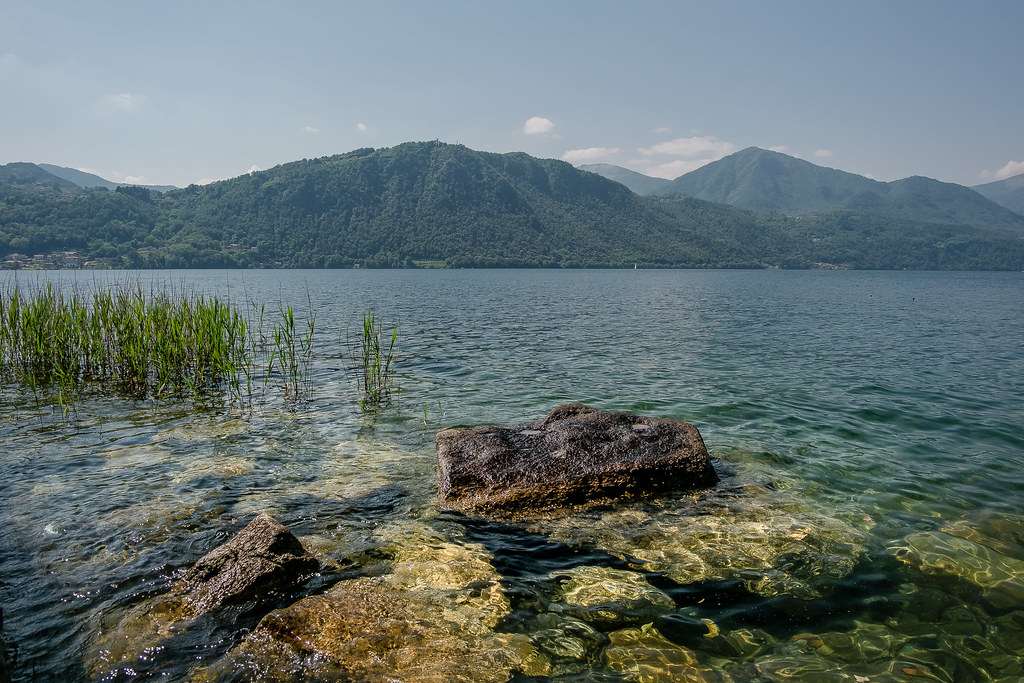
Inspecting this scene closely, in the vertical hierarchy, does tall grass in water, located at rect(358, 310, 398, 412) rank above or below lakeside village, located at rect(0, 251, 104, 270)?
below

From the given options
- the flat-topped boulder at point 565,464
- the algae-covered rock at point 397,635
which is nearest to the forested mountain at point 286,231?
the flat-topped boulder at point 565,464

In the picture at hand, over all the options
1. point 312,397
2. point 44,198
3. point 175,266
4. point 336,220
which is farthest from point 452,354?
point 336,220

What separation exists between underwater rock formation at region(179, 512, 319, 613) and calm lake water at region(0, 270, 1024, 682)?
0.22 meters

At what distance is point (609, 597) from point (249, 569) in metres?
3.53

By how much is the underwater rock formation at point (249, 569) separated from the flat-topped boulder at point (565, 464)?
94.2 inches

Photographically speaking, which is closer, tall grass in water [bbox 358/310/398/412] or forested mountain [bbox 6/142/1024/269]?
tall grass in water [bbox 358/310/398/412]

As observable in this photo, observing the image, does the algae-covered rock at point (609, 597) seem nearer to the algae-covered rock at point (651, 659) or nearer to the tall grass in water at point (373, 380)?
the algae-covered rock at point (651, 659)

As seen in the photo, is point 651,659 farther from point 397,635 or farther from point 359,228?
point 359,228

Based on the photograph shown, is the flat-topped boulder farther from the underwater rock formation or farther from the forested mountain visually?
Result: the forested mountain

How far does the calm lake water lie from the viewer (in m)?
4.49

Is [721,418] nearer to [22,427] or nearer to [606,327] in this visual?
[22,427]

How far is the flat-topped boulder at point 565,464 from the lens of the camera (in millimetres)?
7273

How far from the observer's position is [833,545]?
Answer: 21.1 feet

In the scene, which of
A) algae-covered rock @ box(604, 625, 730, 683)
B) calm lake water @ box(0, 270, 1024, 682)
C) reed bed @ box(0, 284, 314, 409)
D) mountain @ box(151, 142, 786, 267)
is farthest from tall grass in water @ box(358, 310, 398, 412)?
mountain @ box(151, 142, 786, 267)
